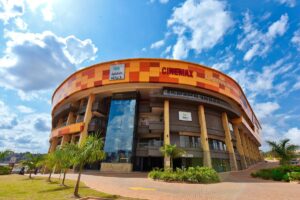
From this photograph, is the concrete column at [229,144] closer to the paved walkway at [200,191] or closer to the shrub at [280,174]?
the shrub at [280,174]

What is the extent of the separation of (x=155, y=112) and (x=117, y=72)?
1130 cm

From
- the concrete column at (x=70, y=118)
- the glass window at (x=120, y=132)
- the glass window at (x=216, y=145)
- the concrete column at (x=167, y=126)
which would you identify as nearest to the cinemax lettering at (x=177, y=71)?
the concrete column at (x=167, y=126)

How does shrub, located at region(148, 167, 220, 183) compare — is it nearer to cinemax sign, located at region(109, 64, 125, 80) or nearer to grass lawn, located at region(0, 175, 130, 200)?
grass lawn, located at region(0, 175, 130, 200)

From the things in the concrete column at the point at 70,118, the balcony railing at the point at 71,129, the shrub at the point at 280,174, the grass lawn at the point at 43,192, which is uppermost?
the concrete column at the point at 70,118

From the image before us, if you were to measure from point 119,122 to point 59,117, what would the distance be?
25893 millimetres

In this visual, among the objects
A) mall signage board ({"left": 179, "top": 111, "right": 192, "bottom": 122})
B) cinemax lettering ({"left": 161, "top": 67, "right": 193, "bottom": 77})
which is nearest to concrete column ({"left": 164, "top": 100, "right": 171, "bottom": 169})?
mall signage board ({"left": 179, "top": 111, "right": 192, "bottom": 122})

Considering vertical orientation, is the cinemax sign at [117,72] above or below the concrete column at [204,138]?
above

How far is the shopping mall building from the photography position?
111 feet

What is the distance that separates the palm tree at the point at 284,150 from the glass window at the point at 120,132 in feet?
89.0

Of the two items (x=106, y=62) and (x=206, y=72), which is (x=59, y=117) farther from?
(x=206, y=72)

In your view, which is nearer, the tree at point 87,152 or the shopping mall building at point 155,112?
the tree at point 87,152

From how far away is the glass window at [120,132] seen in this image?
107ft

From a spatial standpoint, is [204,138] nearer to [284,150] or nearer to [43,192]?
→ [284,150]

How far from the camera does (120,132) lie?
3462 cm
